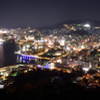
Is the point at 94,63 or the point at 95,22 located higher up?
the point at 95,22

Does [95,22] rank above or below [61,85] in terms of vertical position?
above

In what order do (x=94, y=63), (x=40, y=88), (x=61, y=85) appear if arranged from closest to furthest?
(x=40, y=88)
(x=61, y=85)
(x=94, y=63)

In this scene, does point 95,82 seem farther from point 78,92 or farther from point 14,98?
point 14,98

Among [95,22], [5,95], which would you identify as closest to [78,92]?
[5,95]

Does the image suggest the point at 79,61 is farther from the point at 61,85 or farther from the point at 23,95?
the point at 23,95

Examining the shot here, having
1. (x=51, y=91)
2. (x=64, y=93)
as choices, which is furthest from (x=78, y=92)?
(x=51, y=91)

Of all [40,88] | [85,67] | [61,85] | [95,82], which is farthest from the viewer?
[85,67]

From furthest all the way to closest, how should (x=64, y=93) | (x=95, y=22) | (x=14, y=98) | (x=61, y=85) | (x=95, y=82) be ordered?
(x=95, y=22)
(x=95, y=82)
(x=61, y=85)
(x=64, y=93)
(x=14, y=98)

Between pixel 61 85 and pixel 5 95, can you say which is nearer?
pixel 5 95

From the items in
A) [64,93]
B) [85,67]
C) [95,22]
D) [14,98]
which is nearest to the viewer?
[14,98]
